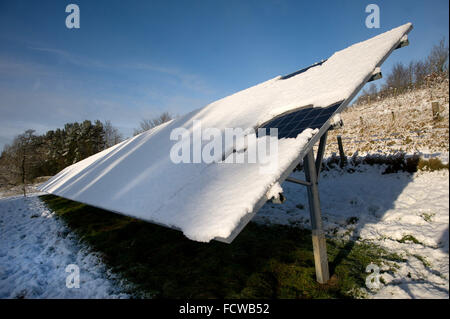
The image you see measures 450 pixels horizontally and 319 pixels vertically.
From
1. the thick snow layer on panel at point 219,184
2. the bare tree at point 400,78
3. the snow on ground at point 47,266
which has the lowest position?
the snow on ground at point 47,266

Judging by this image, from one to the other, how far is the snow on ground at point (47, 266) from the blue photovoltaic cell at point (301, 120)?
3.75 m

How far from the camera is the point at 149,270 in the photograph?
4207 millimetres

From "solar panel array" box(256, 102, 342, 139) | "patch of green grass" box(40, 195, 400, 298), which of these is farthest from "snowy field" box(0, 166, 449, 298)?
"solar panel array" box(256, 102, 342, 139)

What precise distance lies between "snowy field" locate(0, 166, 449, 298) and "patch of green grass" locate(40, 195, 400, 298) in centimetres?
35

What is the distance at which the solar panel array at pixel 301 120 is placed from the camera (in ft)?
8.80

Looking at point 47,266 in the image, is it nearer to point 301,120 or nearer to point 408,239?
point 301,120

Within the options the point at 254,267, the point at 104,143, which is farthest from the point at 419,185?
the point at 104,143

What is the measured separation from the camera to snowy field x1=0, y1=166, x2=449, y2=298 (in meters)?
2.80

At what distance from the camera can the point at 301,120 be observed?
3.09 m

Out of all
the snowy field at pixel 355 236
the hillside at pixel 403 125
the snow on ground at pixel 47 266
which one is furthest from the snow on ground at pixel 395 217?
the snow on ground at pixel 47 266

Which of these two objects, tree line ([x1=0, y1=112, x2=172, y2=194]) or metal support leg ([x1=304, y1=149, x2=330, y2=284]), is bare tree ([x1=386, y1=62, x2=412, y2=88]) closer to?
metal support leg ([x1=304, y1=149, x2=330, y2=284])

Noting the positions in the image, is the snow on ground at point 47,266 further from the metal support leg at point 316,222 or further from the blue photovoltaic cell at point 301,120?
the blue photovoltaic cell at point 301,120
